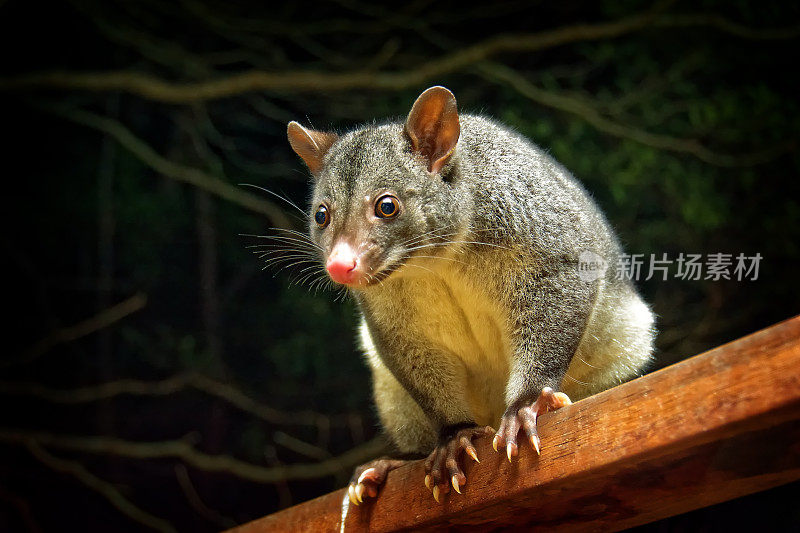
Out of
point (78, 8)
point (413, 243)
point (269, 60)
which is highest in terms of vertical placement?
point (78, 8)

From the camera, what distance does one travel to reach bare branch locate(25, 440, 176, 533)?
405 centimetres

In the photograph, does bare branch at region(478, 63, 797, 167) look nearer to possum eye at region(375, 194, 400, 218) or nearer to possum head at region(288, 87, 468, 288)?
possum head at region(288, 87, 468, 288)

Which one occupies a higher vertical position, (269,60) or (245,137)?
(269,60)

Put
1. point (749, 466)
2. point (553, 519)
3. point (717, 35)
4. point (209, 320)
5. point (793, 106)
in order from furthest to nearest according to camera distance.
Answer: point (209, 320)
point (717, 35)
point (793, 106)
point (553, 519)
point (749, 466)

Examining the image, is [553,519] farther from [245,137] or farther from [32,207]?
[32,207]

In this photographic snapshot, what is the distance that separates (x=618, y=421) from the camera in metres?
1.77

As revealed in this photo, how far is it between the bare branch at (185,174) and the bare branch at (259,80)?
0.24 m

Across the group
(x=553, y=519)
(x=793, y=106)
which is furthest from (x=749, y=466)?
(x=793, y=106)

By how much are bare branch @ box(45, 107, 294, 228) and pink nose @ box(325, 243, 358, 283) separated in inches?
82.7

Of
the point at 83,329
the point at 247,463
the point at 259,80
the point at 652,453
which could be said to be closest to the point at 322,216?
the point at 652,453

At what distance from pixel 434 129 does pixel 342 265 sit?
593 mm

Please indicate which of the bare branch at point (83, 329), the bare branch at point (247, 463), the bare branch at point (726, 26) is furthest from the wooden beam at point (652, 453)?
the bare branch at point (726, 26)

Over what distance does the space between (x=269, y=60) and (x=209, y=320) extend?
153 cm

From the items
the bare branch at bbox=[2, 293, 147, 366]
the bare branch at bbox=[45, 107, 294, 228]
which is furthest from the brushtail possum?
the bare branch at bbox=[2, 293, 147, 366]
